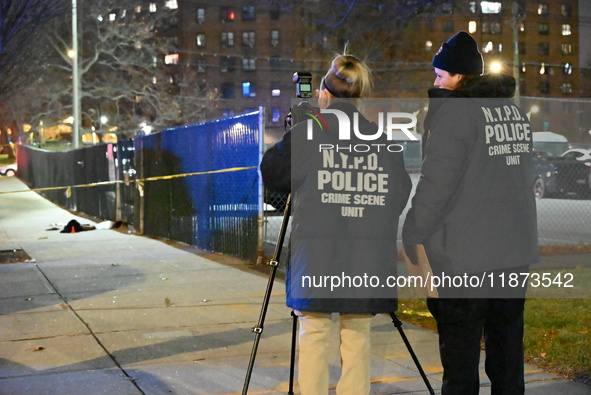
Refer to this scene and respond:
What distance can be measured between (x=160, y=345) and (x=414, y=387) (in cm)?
212

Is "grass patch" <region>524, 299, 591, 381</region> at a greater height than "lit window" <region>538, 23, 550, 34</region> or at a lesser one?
lesser

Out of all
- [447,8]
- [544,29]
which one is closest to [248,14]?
[544,29]

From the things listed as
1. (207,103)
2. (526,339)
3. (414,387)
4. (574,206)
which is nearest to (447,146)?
(414,387)

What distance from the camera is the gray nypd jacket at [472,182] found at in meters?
3.63

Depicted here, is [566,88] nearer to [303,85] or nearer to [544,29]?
[544,29]

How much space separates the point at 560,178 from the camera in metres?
20.4

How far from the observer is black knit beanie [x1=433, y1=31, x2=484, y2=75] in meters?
3.79

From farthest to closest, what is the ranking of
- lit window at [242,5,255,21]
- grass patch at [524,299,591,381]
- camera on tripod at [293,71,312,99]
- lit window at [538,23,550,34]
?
lit window at [538,23,550,34] < lit window at [242,5,255,21] < grass patch at [524,299,591,381] < camera on tripod at [293,71,312,99]

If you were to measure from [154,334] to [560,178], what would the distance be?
16.1 metres

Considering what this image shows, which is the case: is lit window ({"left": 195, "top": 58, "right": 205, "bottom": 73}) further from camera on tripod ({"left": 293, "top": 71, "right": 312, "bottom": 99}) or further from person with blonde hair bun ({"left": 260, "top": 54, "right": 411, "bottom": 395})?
person with blonde hair bun ({"left": 260, "top": 54, "right": 411, "bottom": 395})

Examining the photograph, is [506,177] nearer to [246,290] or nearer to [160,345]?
[160,345]

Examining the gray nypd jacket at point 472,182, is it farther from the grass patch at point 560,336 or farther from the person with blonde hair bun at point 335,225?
the grass patch at point 560,336

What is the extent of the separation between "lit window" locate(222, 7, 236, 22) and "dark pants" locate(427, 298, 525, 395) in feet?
269

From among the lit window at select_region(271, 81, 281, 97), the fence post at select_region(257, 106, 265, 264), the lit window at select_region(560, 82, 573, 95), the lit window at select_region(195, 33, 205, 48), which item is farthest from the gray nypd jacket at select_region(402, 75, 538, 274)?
the lit window at select_region(560, 82, 573, 95)
